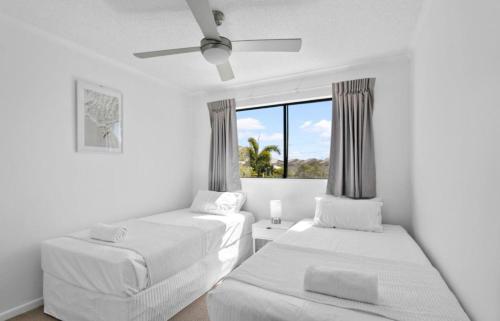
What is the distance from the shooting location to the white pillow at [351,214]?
2.54 metres

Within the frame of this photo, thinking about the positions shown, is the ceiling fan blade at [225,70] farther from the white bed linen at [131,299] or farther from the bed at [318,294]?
the white bed linen at [131,299]

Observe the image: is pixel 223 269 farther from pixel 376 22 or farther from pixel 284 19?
pixel 376 22

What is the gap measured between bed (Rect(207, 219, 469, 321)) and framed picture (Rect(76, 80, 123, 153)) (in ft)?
7.09

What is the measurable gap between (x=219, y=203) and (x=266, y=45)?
216 cm

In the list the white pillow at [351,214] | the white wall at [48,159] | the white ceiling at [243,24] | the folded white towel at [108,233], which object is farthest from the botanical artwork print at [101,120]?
the white pillow at [351,214]

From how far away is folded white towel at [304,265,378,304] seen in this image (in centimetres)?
121

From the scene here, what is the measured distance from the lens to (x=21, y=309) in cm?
213

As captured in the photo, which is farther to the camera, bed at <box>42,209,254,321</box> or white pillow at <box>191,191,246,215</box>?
white pillow at <box>191,191,246,215</box>

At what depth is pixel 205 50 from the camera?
6.25 ft

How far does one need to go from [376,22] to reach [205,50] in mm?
1478

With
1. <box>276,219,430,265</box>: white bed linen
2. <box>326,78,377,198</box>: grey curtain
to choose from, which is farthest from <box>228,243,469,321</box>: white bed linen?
<box>326,78,377,198</box>: grey curtain

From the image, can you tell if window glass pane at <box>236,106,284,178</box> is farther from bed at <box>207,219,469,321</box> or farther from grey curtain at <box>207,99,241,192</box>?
bed at <box>207,219,469,321</box>

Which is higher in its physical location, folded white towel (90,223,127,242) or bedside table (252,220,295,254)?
folded white towel (90,223,127,242)

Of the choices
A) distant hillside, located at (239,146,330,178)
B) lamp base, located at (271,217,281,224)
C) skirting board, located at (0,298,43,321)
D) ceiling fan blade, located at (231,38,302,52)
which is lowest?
skirting board, located at (0,298,43,321)
